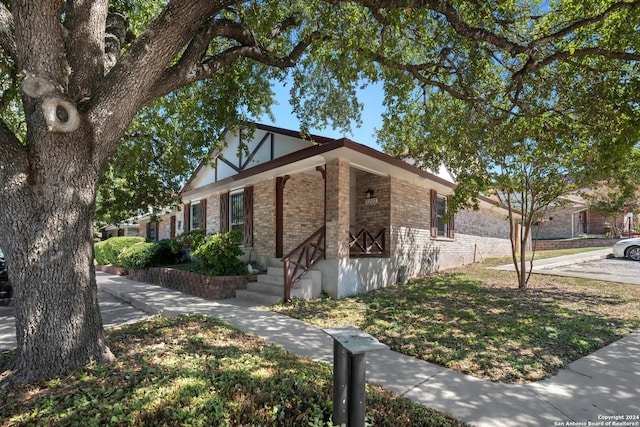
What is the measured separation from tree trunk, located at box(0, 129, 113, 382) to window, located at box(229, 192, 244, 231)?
8.81 meters

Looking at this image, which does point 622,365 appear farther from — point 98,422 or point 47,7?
point 47,7

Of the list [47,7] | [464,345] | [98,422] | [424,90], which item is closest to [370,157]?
[424,90]

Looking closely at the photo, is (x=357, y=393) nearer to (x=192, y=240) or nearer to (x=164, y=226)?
(x=192, y=240)

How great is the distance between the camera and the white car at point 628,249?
15.3 m

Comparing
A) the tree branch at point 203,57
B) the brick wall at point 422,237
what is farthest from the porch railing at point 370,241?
the tree branch at point 203,57

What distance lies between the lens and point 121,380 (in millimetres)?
3123

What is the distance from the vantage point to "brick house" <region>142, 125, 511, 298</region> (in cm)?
852

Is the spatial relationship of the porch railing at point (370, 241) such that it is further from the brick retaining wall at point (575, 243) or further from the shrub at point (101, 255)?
the brick retaining wall at point (575, 243)

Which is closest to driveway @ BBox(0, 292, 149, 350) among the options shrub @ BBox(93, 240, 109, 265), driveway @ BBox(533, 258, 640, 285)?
shrub @ BBox(93, 240, 109, 265)

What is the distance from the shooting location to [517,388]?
3674 mm

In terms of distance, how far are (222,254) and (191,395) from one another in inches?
269

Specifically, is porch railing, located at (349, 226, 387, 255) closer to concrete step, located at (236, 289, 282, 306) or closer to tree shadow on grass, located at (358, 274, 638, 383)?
tree shadow on grass, located at (358, 274, 638, 383)

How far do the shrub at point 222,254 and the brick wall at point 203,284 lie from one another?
1.12 feet

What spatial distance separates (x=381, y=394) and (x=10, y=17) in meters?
5.18
